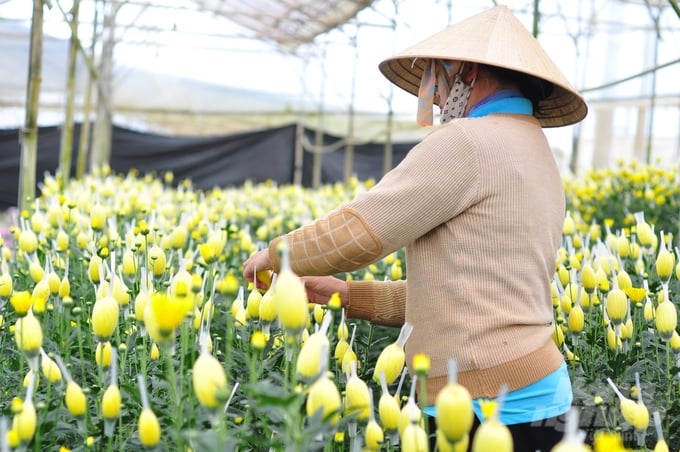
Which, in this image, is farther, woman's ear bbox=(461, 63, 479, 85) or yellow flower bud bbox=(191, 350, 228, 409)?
woman's ear bbox=(461, 63, 479, 85)

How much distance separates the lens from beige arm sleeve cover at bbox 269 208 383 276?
1.44 m

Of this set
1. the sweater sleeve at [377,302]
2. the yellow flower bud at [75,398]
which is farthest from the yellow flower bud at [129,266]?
the yellow flower bud at [75,398]

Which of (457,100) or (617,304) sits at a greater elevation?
(457,100)

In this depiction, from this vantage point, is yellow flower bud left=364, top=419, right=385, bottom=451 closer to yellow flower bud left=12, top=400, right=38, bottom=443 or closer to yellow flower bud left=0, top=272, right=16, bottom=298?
yellow flower bud left=12, top=400, right=38, bottom=443

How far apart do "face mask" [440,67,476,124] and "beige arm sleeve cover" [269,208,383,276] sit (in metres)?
0.33

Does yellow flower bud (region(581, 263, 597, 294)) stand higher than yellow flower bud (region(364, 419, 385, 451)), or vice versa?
yellow flower bud (region(581, 263, 597, 294))

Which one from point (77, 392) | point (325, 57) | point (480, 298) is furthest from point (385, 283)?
point (325, 57)

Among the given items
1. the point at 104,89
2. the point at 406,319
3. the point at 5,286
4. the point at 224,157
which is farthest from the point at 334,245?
the point at 224,157

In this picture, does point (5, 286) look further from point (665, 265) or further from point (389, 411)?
point (665, 265)

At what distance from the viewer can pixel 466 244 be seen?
4.90 ft

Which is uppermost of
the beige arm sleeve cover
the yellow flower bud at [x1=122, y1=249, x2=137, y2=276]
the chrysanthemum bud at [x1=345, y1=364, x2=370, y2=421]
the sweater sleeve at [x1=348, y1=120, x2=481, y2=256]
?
the sweater sleeve at [x1=348, y1=120, x2=481, y2=256]

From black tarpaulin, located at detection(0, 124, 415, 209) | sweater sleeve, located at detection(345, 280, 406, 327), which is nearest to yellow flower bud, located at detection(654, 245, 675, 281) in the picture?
sweater sleeve, located at detection(345, 280, 406, 327)

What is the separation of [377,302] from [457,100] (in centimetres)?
44

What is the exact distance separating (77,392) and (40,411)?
9 centimetres
